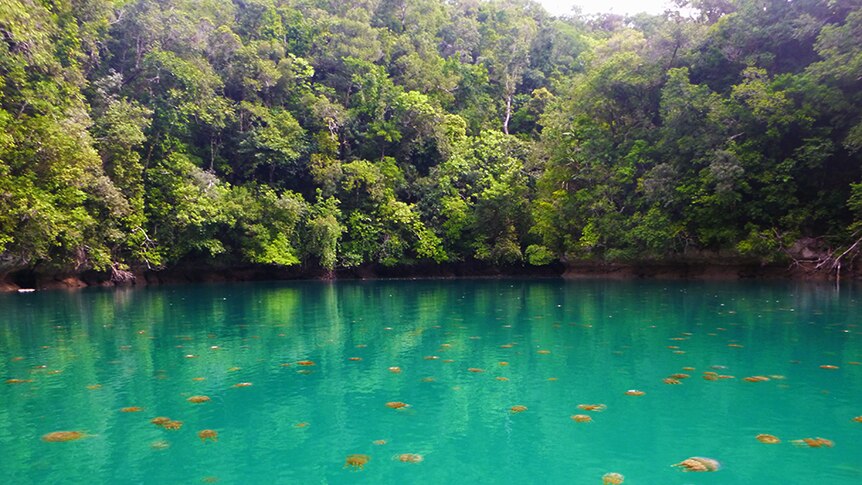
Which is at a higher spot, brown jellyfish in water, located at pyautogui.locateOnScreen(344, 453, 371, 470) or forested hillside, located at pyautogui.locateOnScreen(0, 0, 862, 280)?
forested hillside, located at pyautogui.locateOnScreen(0, 0, 862, 280)

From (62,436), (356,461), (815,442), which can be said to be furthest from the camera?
(62,436)

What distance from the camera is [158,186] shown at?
90.4 ft

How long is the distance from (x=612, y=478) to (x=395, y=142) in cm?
3288

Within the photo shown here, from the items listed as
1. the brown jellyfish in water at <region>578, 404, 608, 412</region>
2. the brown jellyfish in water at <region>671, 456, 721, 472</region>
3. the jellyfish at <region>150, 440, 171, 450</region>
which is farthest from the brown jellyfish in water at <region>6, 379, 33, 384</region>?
the brown jellyfish in water at <region>671, 456, 721, 472</region>

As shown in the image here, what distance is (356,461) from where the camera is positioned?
154 inches

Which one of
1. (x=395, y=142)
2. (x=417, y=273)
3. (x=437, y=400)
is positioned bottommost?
(x=417, y=273)

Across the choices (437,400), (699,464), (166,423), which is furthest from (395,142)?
(699,464)

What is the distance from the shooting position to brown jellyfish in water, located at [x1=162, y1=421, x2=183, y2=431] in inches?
183

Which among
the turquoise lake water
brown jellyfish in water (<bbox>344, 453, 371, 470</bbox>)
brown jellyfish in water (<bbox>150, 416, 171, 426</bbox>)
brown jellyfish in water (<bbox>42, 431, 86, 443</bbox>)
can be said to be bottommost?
the turquoise lake water

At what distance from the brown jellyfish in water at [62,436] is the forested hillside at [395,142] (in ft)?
58.4

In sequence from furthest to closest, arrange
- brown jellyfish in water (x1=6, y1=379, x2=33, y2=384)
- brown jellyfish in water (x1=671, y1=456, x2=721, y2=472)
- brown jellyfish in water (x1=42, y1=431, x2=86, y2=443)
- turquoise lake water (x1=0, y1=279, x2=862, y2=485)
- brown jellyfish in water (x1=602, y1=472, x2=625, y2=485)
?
brown jellyfish in water (x1=6, y1=379, x2=33, y2=384)
brown jellyfish in water (x1=42, y1=431, x2=86, y2=443)
turquoise lake water (x1=0, y1=279, x2=862, y2=485)
brown jellyfish in water (x1=671, y1=456, x2=721, y2=472)
brown jellyfish in water (x1=602, y1=472, x2=625, y2=485)

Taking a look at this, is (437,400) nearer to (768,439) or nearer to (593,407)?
(593,407)

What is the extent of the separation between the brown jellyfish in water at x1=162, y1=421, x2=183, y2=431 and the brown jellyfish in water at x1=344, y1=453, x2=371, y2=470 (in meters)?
1.63

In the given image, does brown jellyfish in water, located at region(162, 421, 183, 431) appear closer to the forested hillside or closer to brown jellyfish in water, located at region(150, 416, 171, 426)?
brown jellyfish in water, located at region(150, 416, 171, 426)
